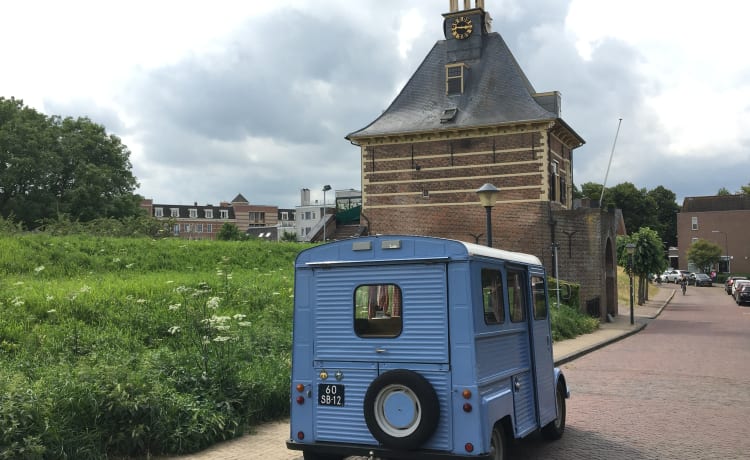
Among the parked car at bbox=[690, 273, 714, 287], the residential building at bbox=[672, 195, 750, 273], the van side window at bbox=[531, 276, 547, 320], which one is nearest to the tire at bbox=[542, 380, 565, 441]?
the van side window at bbox=[531, 276, 547, 320]

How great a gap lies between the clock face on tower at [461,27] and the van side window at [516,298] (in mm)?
29354

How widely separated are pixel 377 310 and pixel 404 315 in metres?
0.33

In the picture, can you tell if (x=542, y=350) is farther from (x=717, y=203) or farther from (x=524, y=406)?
(x=717, y=203)

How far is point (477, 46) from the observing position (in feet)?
115

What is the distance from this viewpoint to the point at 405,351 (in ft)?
22.0

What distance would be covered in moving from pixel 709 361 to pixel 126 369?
15266mm

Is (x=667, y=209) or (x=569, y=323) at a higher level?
(x=667, y=209)

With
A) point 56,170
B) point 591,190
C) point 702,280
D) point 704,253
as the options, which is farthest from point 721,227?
point 56,170

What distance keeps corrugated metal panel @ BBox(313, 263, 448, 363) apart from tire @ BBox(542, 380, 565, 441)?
3004 millimetres

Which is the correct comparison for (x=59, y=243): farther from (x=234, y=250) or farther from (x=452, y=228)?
(x=452, y=228)

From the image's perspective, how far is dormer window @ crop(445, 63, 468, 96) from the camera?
34000 mm

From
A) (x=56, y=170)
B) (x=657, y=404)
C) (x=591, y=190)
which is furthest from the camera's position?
(x=591, y=190)

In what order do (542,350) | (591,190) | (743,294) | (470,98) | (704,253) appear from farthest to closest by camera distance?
(591,190), (704,253), (743,294), (470,98), (542,350)

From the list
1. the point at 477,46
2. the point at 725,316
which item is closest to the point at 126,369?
the point at 477,46
